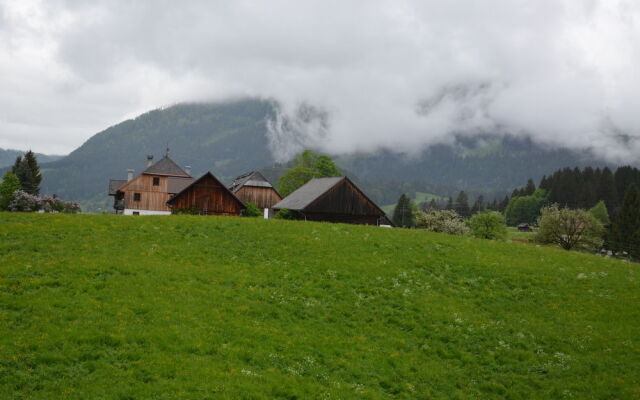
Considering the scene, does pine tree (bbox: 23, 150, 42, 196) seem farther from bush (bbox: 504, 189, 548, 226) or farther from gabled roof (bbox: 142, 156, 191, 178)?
bush (bbox: 504, 189, 548, 226)

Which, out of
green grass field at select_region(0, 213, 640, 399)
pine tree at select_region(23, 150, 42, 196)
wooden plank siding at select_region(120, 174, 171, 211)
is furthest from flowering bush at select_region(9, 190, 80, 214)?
pine tree at select_region(23, 150, 42, 196)

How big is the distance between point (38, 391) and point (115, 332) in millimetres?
3270

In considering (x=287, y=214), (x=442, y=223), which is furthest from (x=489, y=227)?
(x=287, y=214)

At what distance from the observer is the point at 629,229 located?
104 m

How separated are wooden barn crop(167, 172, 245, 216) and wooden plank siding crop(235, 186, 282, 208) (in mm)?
32407

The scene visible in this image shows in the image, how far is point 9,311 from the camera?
48.3 ft

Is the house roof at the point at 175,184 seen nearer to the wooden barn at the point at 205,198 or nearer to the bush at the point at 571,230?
the wooden barn at the point at 205,198

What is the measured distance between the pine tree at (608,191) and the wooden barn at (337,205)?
129 m

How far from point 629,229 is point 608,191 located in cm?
5795

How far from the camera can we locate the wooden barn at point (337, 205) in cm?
5750

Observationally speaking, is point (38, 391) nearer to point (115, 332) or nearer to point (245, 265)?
point (115, 332)

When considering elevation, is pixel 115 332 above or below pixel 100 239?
below

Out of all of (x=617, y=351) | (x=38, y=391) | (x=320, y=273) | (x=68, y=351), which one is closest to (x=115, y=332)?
(x=68, y=351)

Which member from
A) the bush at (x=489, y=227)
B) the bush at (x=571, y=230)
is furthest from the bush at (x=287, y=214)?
the bush at (x=489, y=227)
